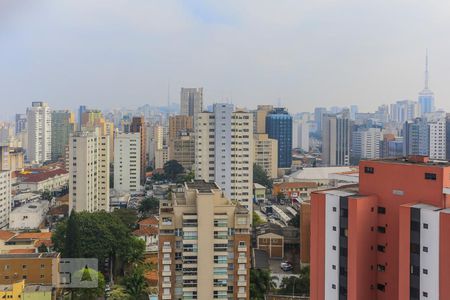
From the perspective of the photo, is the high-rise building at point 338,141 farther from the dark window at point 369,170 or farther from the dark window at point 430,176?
the dark window at point 430,176

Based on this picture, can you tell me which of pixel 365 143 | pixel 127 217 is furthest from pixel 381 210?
pixel 365 143

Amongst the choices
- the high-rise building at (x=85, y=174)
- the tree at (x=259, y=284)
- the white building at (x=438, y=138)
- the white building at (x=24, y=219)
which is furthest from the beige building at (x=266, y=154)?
the tree at (x=259, y=284)

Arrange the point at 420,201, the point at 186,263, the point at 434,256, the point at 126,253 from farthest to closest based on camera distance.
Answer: the point at 126,253 < the point at 186,263 < the point at 420,201 < the point at 434,256

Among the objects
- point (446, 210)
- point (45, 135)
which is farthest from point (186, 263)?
point (45, 135)

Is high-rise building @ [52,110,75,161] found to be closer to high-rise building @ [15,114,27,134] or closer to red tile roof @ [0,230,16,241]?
high-rise building @ [15,114,27,134]

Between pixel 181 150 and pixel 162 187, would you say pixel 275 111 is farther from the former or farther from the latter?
pixel 162 187

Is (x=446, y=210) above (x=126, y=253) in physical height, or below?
above
